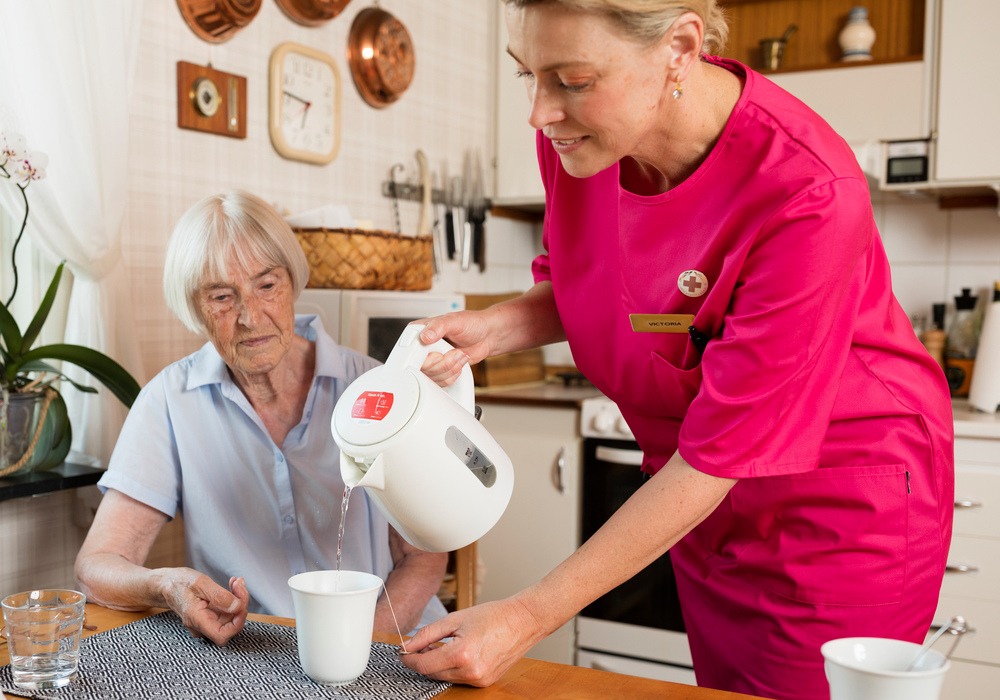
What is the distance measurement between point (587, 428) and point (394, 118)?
1.03m

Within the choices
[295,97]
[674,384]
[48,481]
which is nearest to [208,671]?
[674,384]

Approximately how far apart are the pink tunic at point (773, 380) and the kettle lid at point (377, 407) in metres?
0.29

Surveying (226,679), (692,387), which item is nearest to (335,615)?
(226,679)

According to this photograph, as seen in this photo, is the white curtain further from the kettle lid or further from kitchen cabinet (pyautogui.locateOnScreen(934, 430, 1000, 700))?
kitchen cabinet (pyautogui.locateOnScreen(934, 430, 1000, 700))

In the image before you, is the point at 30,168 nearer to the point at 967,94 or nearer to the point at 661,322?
the point at 661,322

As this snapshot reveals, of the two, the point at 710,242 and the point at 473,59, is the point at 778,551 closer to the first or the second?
the point at 710,242

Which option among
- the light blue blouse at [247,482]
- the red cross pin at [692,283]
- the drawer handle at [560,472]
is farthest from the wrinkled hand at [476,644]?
the drawer handle at [560,472]

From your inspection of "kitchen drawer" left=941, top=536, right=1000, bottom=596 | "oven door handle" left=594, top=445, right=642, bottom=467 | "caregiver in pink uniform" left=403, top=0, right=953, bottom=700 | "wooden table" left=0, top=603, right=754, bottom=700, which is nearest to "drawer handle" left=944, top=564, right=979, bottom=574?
"kitchen drawer" left=941, top=536, right=1000, bottom=596

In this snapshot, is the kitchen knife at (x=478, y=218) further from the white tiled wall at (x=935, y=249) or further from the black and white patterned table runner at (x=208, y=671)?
the black and white patterned table runner at (x=208, y=671)

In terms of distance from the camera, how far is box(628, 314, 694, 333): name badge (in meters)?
1.12

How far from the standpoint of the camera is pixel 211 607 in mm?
1095

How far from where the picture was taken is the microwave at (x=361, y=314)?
2084mm

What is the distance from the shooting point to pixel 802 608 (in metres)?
1.15

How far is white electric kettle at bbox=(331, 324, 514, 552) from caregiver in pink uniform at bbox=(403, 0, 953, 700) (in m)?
0.09
